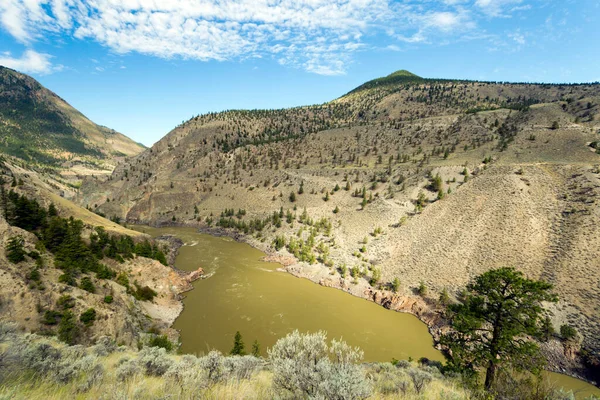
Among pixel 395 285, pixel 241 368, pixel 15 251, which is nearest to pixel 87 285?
pixel 15 251

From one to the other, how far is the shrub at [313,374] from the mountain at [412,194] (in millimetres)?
21613

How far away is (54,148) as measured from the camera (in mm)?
172500

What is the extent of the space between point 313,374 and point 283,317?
64.7 feet

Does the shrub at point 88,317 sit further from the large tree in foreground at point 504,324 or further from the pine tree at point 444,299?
the pine tree at point 444,299

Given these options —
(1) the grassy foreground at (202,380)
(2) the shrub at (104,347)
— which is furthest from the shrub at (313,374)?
(2) the shrub at (104,347)

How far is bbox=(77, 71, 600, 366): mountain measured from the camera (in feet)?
87.7

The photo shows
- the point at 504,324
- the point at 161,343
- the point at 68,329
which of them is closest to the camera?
the point at 504,324

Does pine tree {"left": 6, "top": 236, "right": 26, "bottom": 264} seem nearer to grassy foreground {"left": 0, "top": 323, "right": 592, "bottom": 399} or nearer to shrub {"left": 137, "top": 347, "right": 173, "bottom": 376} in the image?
grassy foreground {"left": 0, "top": 323, "right": 592, "bottom": 399}

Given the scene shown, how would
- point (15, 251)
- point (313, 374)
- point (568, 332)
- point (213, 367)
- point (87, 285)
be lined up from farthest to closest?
point (87, 285), point (568, 332), point (15, 251), point (213, 367), point (313, 374)

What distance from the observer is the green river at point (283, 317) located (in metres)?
20.6

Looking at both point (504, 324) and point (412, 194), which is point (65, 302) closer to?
point (504, 324)

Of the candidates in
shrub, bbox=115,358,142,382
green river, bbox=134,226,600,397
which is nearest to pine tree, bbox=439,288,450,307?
green river, bbox=134,226,600,397

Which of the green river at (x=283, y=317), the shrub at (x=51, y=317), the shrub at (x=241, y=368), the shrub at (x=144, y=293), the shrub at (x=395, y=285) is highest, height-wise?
the shrub at (x=241, y=368)

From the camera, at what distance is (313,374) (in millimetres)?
6383
